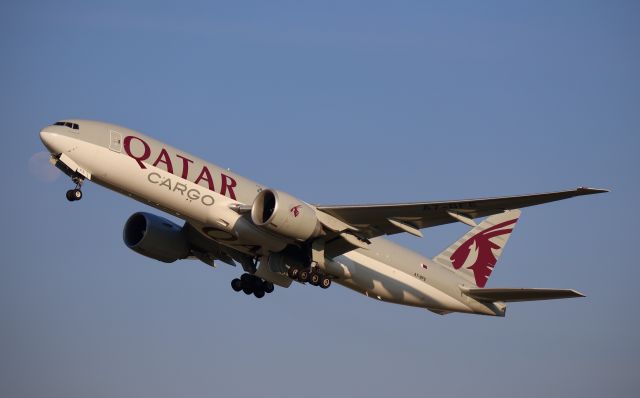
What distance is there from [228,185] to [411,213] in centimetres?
681

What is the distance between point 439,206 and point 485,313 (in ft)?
27.9

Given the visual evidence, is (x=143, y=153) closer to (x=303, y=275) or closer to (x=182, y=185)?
(x=182, y=185)

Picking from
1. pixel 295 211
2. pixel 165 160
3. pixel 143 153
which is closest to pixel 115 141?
pixel 143 153

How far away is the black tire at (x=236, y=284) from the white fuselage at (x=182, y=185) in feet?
13.8

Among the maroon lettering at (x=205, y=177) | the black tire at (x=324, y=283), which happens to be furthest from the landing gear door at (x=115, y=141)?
the black tire at (x=324, y=283)

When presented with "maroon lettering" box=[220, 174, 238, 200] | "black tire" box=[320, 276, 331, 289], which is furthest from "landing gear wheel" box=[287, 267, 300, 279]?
"maroon lettering" box=[220, 174, 238, 200]

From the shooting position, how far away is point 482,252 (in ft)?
158

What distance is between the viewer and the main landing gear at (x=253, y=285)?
4594 cm

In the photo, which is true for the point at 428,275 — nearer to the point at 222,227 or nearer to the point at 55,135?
the point at 222,227

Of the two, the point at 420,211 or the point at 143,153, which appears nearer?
the point at 143,153

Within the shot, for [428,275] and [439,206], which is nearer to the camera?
[439,206]

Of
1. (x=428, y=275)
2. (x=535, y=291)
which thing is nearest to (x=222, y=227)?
(x=428, y=275)

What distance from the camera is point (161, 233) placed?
44781mm

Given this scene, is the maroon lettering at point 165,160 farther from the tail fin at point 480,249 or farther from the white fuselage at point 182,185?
the tail fin at point 480,249
